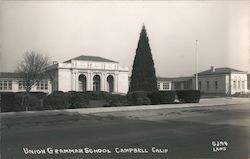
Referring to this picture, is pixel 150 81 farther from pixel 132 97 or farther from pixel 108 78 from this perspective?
pixel 108 78

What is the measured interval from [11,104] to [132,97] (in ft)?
29.0

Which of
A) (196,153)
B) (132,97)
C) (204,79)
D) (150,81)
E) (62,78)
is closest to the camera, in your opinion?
(196,153)

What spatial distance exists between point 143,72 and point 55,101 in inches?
337

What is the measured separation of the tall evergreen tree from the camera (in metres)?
22.5

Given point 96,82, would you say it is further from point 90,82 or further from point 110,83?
point 110,83

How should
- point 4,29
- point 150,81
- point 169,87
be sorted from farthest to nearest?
point 169,87 → point 150,81 → point 4,29

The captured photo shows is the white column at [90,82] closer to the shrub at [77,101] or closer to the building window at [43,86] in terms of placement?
the building window at [43,86]

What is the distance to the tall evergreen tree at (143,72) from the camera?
22.5m

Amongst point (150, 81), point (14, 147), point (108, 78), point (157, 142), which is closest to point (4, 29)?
point (14, 147)

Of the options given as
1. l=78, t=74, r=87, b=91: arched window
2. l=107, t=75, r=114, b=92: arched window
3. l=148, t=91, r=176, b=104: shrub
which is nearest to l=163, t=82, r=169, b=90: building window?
l=107, t=75, r=114, b=92: arched window

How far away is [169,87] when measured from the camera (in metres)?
64.0

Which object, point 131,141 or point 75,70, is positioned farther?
point 75,70

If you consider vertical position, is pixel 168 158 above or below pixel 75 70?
below

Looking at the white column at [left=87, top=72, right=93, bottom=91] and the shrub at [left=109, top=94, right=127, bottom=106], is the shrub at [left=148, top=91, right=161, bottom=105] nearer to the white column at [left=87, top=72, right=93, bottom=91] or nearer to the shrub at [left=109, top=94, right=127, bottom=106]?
the shrub at [left=109, top=94, right=127, bottom=106]
